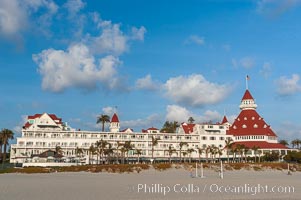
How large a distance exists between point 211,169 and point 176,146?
34644 mm

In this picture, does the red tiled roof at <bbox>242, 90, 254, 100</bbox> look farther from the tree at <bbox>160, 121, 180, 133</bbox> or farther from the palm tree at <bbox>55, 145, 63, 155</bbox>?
the palm tree at <bbox>55, 145, 63, 155</bbox>

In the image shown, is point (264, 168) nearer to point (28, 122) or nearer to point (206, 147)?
point (206, 147)

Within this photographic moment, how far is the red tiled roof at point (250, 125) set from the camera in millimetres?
94562

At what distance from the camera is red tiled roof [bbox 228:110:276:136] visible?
94.6 m

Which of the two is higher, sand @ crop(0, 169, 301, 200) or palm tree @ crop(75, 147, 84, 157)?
palm tree @ crop(75, 147, 84, 157)

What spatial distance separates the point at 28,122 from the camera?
97625 mm

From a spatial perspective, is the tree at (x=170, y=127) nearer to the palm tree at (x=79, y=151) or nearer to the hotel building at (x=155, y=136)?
the hotel building at (x=155, y=136)

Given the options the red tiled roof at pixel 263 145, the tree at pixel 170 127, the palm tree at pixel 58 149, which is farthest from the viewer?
the tree at pixel 170 127

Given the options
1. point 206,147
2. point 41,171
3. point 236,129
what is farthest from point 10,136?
point 236,129

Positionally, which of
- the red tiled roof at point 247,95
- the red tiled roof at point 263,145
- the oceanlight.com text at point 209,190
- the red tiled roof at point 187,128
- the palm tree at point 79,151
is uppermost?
the red tiled roof at point 247,95

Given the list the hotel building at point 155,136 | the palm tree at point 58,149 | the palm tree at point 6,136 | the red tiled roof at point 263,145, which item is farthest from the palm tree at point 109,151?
the red tiled roof at point 263,145

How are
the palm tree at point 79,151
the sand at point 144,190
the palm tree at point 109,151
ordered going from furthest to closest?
the palm tree at point 109,151 → the palm tree at point 79,151 → the sand at point 144,190

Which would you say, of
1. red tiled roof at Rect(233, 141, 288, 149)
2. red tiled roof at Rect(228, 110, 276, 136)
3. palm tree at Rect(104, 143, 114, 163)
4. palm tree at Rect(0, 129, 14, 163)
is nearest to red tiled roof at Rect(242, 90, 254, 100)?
red tiled roof at Rect(228, 110, 276, 136)

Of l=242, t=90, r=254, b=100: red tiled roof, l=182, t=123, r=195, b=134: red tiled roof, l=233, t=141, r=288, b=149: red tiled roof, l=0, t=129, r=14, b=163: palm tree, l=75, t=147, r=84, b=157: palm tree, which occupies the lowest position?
l=75, t=147, r=84, b=157: palm tree
